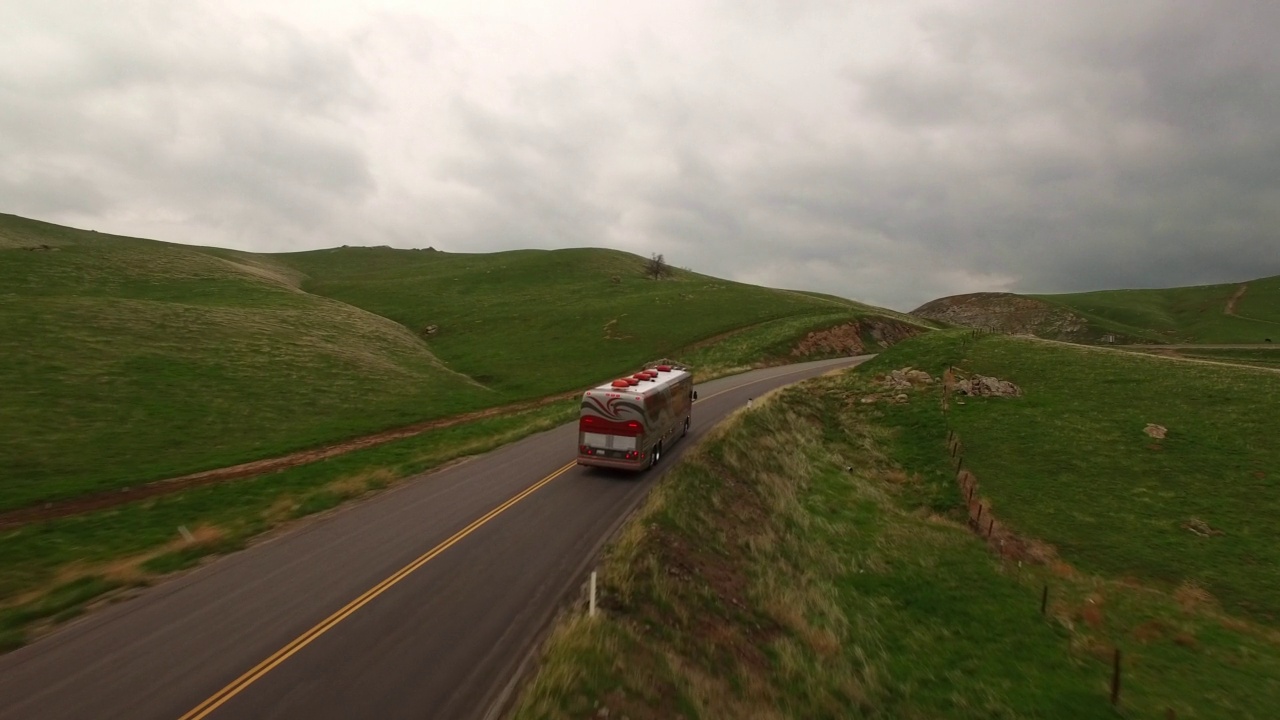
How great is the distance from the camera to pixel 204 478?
25484mm

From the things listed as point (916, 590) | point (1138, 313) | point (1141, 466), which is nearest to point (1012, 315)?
point (1138, 313)

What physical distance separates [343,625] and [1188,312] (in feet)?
599

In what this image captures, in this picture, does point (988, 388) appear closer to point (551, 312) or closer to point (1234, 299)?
point (551, 312)

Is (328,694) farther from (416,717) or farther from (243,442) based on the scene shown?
(243,442)

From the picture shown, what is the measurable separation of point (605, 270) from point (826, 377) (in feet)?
260

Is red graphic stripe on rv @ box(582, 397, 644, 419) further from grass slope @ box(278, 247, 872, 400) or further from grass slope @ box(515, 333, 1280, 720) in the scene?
grass slope @ box(278, 247, 872, 400)

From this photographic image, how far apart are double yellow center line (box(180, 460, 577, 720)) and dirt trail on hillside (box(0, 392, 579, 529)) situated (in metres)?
14.7

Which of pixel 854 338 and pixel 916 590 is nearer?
pixel 916 590

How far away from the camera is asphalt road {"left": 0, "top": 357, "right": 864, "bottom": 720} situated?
1026cm

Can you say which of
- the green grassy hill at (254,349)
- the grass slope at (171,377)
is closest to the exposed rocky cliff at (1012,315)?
the green grassy hill at (254,349)

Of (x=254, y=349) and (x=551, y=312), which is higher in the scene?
(x=551, y=312)

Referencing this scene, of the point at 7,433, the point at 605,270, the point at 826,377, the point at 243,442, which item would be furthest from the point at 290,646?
the point at 605,270

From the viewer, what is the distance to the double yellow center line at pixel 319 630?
33.0ft

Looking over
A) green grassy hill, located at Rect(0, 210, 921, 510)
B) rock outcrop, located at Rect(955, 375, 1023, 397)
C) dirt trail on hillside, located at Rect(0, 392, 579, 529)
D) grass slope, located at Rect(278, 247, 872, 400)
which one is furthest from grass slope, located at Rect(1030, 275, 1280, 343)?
dirt trail on hillside, located at Rect(0, 392, 579, 529)
